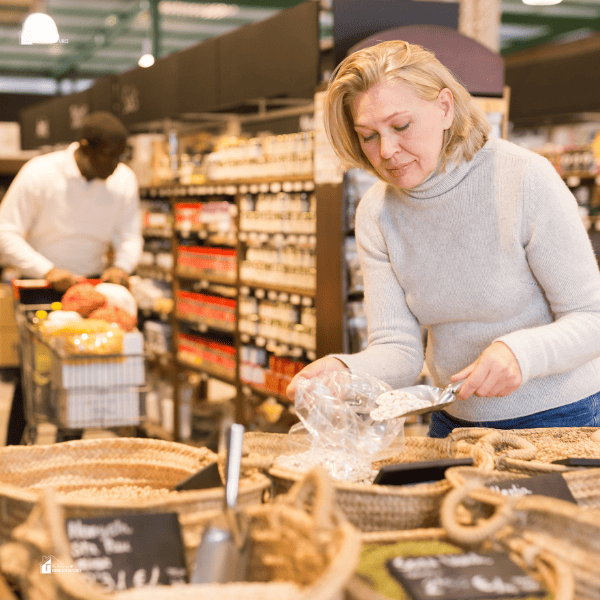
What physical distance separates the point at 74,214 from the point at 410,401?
315 centimetres

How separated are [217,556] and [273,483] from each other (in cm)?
35

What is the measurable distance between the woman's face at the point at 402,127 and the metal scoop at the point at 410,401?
21.0 inches

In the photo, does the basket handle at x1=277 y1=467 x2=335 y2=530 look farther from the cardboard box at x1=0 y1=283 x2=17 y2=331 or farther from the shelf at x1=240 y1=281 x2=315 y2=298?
the cardboard box at x1=0 y1=283 x2=17 y2=331

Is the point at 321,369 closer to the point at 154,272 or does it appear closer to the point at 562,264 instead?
the point at 562,264

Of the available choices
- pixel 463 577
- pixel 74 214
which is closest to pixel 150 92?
pixel 74 214

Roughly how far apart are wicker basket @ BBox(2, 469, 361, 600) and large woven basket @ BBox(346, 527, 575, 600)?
0.07 meters

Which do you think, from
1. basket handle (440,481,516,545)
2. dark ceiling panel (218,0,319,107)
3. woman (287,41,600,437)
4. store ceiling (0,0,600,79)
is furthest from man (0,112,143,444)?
store ceiling (0,0,600,79)

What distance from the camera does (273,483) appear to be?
1.32 metres

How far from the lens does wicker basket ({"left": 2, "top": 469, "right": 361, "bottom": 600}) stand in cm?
79

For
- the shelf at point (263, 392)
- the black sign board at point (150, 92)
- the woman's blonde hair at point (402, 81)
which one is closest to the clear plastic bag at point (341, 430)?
the woman's blonde hair at point (402, 81)

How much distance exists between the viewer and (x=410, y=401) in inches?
60.8

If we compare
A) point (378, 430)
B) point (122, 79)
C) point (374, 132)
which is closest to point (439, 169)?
point (374, 132)

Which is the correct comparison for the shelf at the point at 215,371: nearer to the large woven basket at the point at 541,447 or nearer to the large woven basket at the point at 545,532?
the large woven basket at the point at 541,447

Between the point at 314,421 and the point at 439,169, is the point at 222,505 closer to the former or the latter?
the point at 314,421
